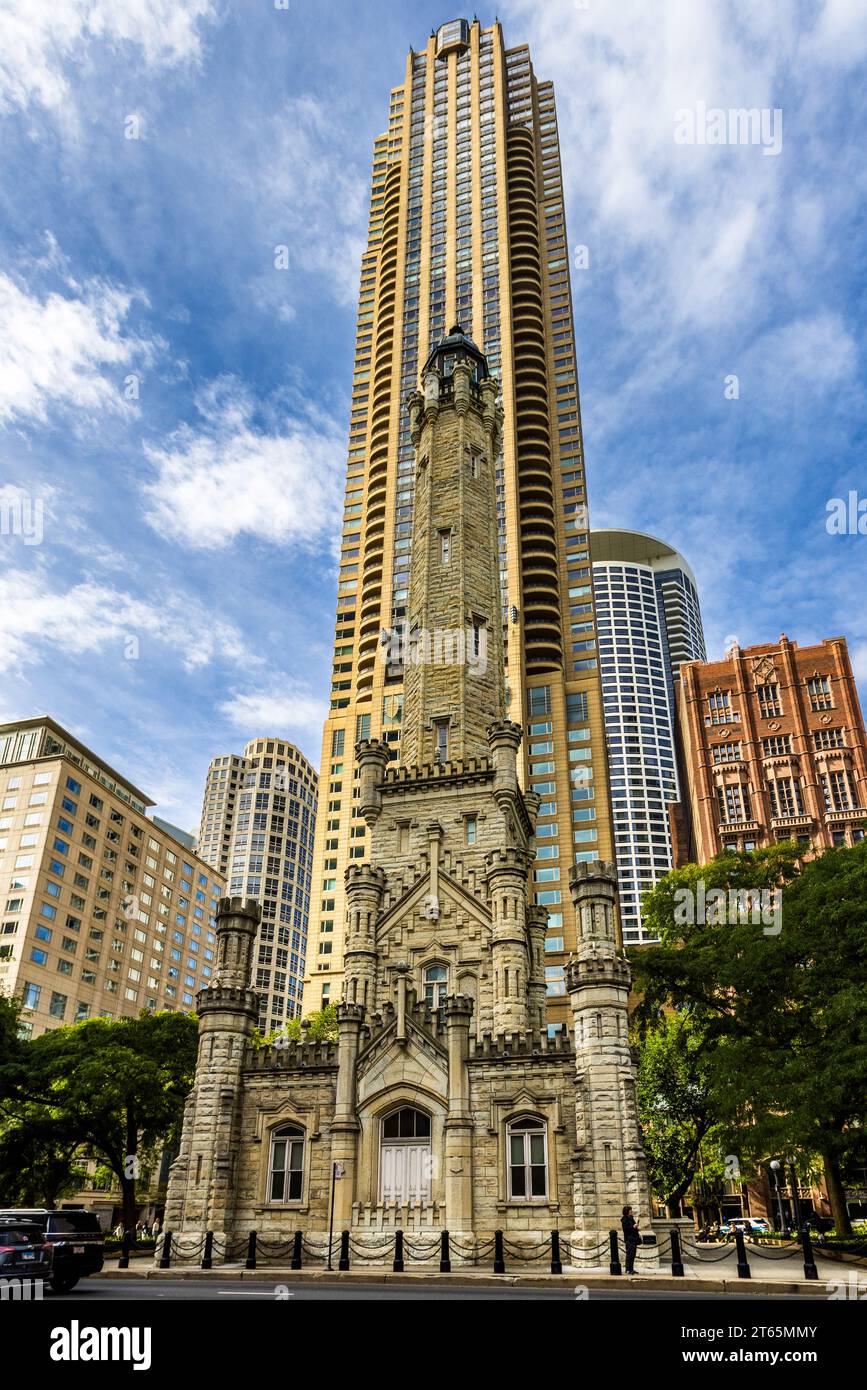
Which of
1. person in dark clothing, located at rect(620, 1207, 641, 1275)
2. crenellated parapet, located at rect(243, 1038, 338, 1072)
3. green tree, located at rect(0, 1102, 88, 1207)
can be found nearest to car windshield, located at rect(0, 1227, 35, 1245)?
person in dark clothing, located at rect(620, 1207, 641, 1275)

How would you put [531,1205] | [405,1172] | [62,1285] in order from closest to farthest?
[62,1285], [531,1205], [405,1172]

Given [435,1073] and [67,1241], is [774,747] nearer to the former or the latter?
[435,1073]

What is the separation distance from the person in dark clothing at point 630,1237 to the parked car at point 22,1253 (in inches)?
504

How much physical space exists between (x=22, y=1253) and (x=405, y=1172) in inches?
540

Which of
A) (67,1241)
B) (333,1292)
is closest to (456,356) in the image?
(67,1241)

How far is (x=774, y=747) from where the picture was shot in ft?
386

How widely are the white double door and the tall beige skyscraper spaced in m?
54.8

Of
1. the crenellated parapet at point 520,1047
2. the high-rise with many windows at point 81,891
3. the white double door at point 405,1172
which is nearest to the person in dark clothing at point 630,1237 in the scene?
the crenellated parapet at point 520,1047

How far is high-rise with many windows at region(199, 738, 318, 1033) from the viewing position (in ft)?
509

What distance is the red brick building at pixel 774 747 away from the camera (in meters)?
110

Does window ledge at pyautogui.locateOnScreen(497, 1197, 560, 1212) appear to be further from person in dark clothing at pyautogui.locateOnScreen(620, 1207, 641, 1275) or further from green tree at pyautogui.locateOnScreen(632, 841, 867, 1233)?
green tree at pyautogui.locateOnScreen(632, 841, 867, 1233)

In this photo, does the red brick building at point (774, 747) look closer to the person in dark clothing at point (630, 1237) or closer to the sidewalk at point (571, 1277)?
the sidewalk at point (571, 1277)

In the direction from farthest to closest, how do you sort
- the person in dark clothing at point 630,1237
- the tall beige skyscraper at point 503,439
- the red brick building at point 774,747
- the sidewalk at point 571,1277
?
the red brick building at point 774,747 → the tall beige skyscraper at point 503,439 → the person in dark clothing at point 630,1237 → the sidewalk at point 571,1277
